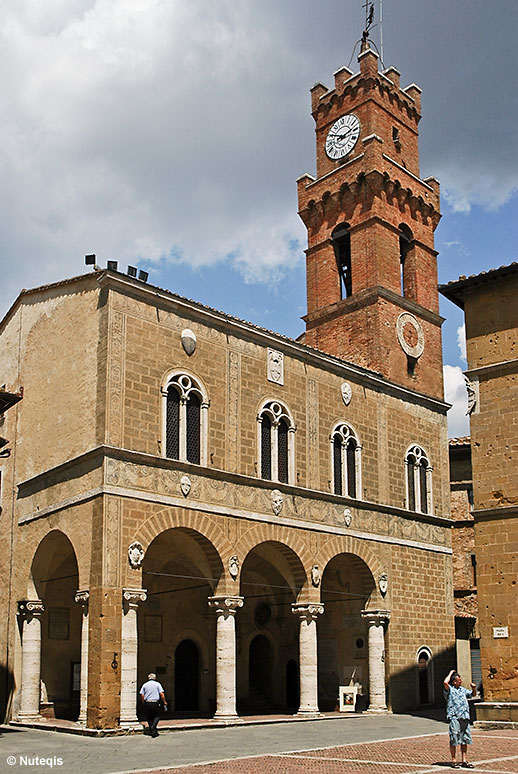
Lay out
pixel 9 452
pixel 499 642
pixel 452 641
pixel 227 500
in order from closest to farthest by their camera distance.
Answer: pixel 499 642, pixel 227 500, pixel 9 452, pixel 452 641

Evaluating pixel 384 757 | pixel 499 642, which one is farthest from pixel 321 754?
pixel 499 642

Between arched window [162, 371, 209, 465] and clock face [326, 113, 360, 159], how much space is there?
50.6 feet

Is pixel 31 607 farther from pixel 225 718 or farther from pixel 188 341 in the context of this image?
pixel 188 341

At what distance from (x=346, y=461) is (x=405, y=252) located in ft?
35.8

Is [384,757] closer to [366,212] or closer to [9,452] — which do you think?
[9,452]

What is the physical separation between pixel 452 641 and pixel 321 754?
14.3m

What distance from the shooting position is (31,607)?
22.3 meters

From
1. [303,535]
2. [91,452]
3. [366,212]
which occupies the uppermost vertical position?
[366,212]

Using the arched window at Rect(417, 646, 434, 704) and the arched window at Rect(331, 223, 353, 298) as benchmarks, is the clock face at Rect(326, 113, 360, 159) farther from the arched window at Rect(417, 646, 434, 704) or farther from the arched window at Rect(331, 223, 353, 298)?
the arched window at Rect(417, 646, 434, 704)

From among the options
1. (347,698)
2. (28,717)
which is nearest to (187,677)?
(347,698)

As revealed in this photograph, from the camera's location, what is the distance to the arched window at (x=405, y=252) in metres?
33.5

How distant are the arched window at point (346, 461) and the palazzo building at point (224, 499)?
0.21ft

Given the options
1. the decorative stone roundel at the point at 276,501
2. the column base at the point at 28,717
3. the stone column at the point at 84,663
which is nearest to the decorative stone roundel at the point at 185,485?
Answer: the decorative stone roundel at the point at 276,501

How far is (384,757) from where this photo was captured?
590 inches
